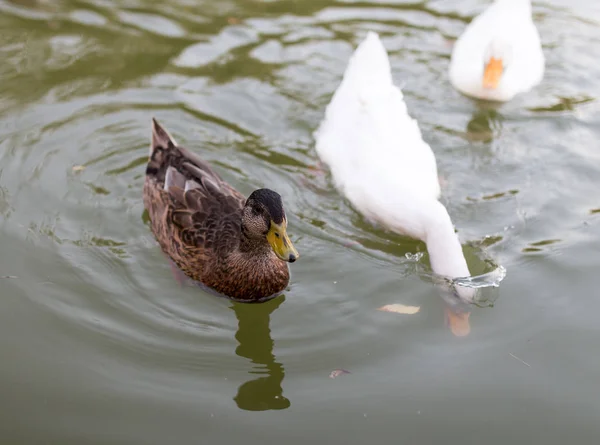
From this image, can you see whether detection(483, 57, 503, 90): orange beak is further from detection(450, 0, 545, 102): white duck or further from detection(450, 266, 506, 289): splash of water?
detection(450, 266, 506, 289): splash of water

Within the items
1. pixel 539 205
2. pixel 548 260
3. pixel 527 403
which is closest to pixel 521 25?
pixel 539 205

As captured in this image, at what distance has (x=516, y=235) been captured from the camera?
544 centimetres

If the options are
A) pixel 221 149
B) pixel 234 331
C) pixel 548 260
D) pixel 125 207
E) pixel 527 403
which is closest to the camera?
pixel 527 403

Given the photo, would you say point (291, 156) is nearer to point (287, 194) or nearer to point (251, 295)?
point (287, 194)

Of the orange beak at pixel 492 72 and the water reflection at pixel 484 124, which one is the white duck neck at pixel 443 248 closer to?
the water reflection at pixel 484 124

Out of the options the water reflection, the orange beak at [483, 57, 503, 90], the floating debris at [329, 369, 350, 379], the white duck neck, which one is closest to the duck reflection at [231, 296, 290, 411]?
the floating debris at [329, 369, 350, 379]

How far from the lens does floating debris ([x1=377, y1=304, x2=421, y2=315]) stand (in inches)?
187

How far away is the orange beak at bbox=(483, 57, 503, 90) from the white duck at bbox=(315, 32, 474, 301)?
1201 millimetres

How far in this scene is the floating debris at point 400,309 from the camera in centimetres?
476

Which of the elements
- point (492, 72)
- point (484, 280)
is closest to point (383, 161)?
point (484, 280)

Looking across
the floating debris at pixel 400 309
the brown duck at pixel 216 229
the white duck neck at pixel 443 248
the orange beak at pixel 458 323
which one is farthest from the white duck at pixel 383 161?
the brown duck at pixel 216 229

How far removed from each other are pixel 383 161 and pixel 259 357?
185cm

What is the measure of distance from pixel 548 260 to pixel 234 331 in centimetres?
219

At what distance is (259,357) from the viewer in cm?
447
